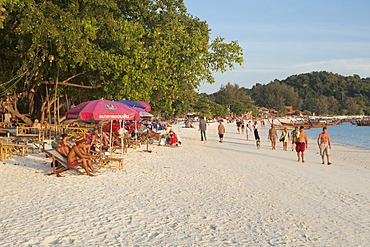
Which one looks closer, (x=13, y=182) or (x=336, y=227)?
(x=336, y=227)

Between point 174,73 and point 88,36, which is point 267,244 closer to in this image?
point 88,36

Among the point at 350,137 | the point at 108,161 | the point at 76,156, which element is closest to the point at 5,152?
the point at 108,161

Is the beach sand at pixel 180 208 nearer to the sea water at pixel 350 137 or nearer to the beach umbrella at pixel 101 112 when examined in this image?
the beach umbrella at pixel 101 112

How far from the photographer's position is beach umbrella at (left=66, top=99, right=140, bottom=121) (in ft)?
33.9

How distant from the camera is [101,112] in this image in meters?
10.4

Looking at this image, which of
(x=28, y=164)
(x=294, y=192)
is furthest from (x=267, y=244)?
(x=28, y=164)

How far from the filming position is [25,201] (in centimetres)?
720

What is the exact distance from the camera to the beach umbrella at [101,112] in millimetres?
10320

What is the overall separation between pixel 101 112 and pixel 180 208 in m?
4.40

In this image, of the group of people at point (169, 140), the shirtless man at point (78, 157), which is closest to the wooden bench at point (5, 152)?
the shirtless man at point (78, 157)

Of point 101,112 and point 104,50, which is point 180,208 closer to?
point 101,112

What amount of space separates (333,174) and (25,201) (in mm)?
8926

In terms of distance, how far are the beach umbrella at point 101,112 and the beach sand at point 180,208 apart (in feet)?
4.87

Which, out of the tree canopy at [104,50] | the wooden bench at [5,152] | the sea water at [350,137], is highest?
the tree canopy at [104,50]
